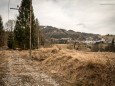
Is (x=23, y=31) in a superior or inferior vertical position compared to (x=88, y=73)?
superior

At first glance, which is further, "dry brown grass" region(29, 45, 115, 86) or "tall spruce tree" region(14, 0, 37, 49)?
"tall spruce tree" region(14, 0, 37, 49)

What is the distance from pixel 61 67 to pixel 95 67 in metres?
3.78

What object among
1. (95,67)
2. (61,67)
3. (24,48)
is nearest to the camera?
(95,67)

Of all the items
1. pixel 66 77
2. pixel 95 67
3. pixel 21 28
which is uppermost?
pixel 21 28

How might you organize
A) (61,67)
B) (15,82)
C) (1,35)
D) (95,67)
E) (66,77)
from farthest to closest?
(1,35), (61,67), (66,77), (95,67), (15,82)

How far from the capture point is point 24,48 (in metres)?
47.1

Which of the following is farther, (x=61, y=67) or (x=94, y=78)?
(x=61, y=67)

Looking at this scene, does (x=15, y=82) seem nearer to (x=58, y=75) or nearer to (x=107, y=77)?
(x=58, y=75)

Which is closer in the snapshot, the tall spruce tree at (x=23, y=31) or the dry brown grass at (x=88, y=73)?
the dry brown grass at (x=88, y=73)

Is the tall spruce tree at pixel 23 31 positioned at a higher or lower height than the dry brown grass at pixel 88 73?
higher

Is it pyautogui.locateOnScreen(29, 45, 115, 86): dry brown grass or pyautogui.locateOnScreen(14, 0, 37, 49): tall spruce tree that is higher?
pyautogui.locateOnScreen(14, 0, 37, 49): tall spruce tree

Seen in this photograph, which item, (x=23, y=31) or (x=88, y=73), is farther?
(x=23, y=31)

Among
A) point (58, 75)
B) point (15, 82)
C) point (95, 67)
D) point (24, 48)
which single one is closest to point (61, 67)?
point (58, 75)

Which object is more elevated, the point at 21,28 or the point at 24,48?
the point at 21,28
